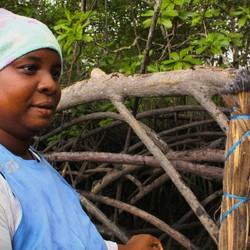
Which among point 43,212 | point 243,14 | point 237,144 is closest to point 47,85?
point 43,212

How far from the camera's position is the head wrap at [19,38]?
3.23 feet

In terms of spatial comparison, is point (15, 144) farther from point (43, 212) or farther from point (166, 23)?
point (166, 23)

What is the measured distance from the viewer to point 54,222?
0.96 m

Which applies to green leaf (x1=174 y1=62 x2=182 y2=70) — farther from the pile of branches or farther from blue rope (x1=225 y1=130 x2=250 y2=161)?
blue rope (x1=225 y1=130 x2=250 y2=161)

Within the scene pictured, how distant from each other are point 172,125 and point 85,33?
1.09m

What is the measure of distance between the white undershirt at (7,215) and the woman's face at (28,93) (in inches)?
5.9

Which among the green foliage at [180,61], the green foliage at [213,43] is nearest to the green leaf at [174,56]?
the green foliage at [180,61]

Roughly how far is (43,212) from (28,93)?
0.78 feet

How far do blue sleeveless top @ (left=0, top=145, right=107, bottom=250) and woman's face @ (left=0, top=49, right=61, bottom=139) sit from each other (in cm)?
6

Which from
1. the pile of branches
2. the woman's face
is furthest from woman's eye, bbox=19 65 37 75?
the pile of branches

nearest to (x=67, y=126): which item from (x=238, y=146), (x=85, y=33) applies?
(x=85, y=33)

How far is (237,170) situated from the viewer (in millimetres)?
1351

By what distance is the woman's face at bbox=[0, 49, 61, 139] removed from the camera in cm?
98

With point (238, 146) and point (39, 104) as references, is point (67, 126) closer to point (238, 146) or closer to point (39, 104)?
point (238, 146)
